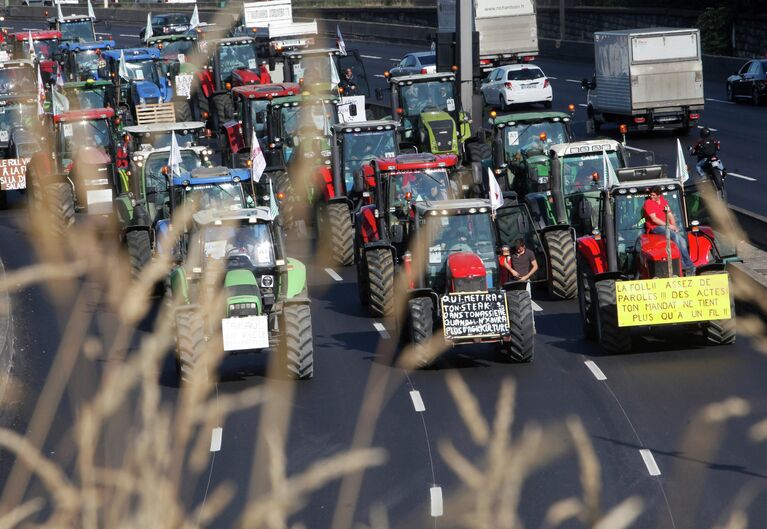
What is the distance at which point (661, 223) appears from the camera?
21.3 meters

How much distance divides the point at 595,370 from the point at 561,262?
4.42 meters

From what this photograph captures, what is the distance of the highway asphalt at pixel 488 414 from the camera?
1562cm

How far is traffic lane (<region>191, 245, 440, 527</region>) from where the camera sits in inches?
628

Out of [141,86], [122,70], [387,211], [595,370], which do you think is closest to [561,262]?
[387,211]

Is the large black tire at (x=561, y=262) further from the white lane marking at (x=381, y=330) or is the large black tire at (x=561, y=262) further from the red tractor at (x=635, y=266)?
the white lane marking at (x=381, y=330)

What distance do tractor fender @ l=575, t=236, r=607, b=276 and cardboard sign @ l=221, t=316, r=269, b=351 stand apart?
16.9 ft

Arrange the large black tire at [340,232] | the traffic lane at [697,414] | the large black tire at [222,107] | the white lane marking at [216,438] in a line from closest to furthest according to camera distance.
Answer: the traffic lane at [697,414] → the white lane marking at [216,438] → the large black tire at [340,232] → the large black tire at [222,107]

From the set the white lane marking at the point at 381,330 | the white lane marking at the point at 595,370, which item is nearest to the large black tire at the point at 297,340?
the white lane marking at the point at 381,330

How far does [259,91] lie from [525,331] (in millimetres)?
20009

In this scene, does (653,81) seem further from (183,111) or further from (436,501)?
(436,501)

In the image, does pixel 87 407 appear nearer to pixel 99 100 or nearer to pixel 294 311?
pixel 294 311

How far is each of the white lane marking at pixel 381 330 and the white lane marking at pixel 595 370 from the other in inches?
136

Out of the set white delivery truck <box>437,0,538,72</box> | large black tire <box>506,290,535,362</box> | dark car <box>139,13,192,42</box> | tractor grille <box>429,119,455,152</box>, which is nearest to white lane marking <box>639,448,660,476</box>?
large black tire <box>506,290,535,362</box>

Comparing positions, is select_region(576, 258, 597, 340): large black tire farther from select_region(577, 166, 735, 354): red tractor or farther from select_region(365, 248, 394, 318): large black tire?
select_region(365, 248, 394, 318): large black tire
